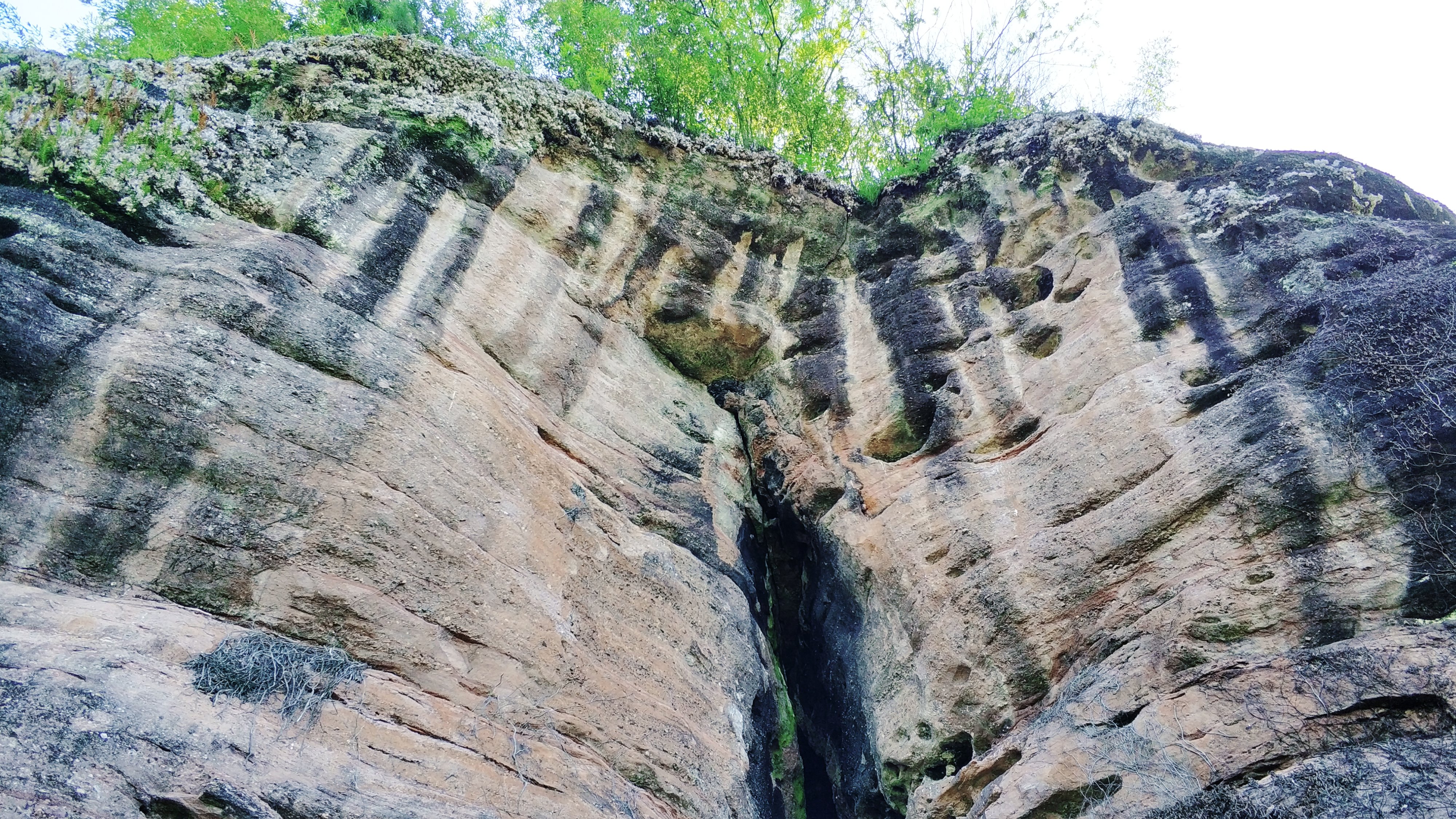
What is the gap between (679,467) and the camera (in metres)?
9.77

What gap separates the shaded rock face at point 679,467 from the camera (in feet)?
18.6

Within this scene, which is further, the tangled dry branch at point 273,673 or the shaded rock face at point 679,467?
the shaded rock face at point 679,467

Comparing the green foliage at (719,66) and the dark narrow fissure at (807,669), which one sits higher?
the green foliage at (719,66)

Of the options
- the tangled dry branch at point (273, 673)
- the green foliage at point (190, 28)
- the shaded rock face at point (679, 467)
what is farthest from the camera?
the green foliage at point (190, 28)

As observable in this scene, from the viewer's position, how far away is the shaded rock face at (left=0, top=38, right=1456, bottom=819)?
5.67m

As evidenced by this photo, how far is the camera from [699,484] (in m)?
9.77

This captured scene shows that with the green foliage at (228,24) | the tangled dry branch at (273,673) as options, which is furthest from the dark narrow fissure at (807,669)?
the green foliage at (228,24)

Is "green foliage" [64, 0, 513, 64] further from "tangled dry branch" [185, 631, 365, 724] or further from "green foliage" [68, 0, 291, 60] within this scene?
"tangled dry branch" [185, 631, 365, 724]

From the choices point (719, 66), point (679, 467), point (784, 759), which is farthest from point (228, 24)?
point (784, 759)

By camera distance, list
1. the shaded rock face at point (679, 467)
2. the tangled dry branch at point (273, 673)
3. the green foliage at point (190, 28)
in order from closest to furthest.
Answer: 1. the tangled dry branch at point (273, 673)
2. the shaded rock face at point (679, 467)
3. the green foliage at point (190, 28)

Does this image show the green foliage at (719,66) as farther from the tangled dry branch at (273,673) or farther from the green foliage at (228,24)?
the tangled dry branch at (273,673)

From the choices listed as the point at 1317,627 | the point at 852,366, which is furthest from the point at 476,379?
the point at 1317,627

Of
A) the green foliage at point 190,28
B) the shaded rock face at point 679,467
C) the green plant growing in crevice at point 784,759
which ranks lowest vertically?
the green plant growing in crevice at point 784,759

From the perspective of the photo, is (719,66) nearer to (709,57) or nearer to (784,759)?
(709,57)
